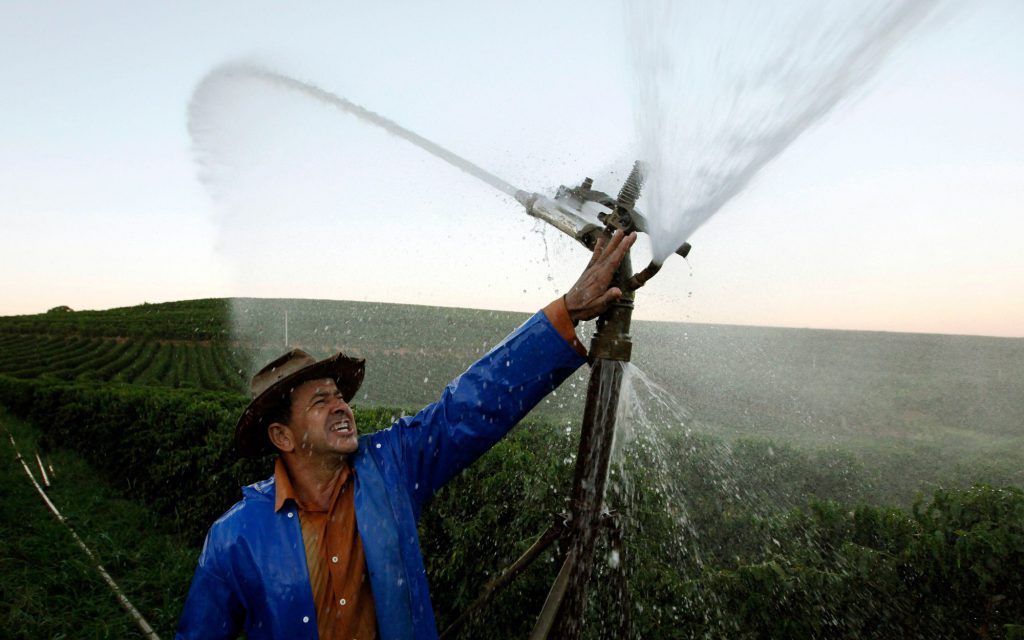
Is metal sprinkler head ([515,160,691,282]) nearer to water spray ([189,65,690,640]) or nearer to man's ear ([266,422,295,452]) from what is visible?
water spray ([189,65,690,640])

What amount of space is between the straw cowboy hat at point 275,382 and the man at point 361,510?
0.04 ft

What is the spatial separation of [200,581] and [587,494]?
1318mm

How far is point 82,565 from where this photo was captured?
20.7 ft

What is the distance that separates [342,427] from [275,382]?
30 cm

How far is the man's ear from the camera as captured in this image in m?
2.31

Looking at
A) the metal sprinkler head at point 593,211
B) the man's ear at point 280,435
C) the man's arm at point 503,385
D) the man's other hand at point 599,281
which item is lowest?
the man's ear at point 280,435

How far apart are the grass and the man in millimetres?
4101

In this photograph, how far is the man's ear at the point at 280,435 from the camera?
231 cm

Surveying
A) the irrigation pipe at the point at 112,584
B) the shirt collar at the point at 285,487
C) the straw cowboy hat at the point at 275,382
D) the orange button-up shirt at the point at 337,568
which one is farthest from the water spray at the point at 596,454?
the irrigation pipe at the point at 112,584

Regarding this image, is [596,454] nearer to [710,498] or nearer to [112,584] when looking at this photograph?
[710,498]

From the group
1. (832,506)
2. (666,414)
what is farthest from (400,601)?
(666,414)

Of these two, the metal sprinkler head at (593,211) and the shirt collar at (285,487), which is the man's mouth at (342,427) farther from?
the metal sprinkler head at (593,211)

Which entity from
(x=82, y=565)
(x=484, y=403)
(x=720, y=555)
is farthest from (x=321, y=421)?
(x=82, y=565)

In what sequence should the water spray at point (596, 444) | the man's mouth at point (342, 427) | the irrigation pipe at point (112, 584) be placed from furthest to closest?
the irrigation pipe at point (112, 584), the man's mouth at point (342, 427), the water spray at point (596, 444)
